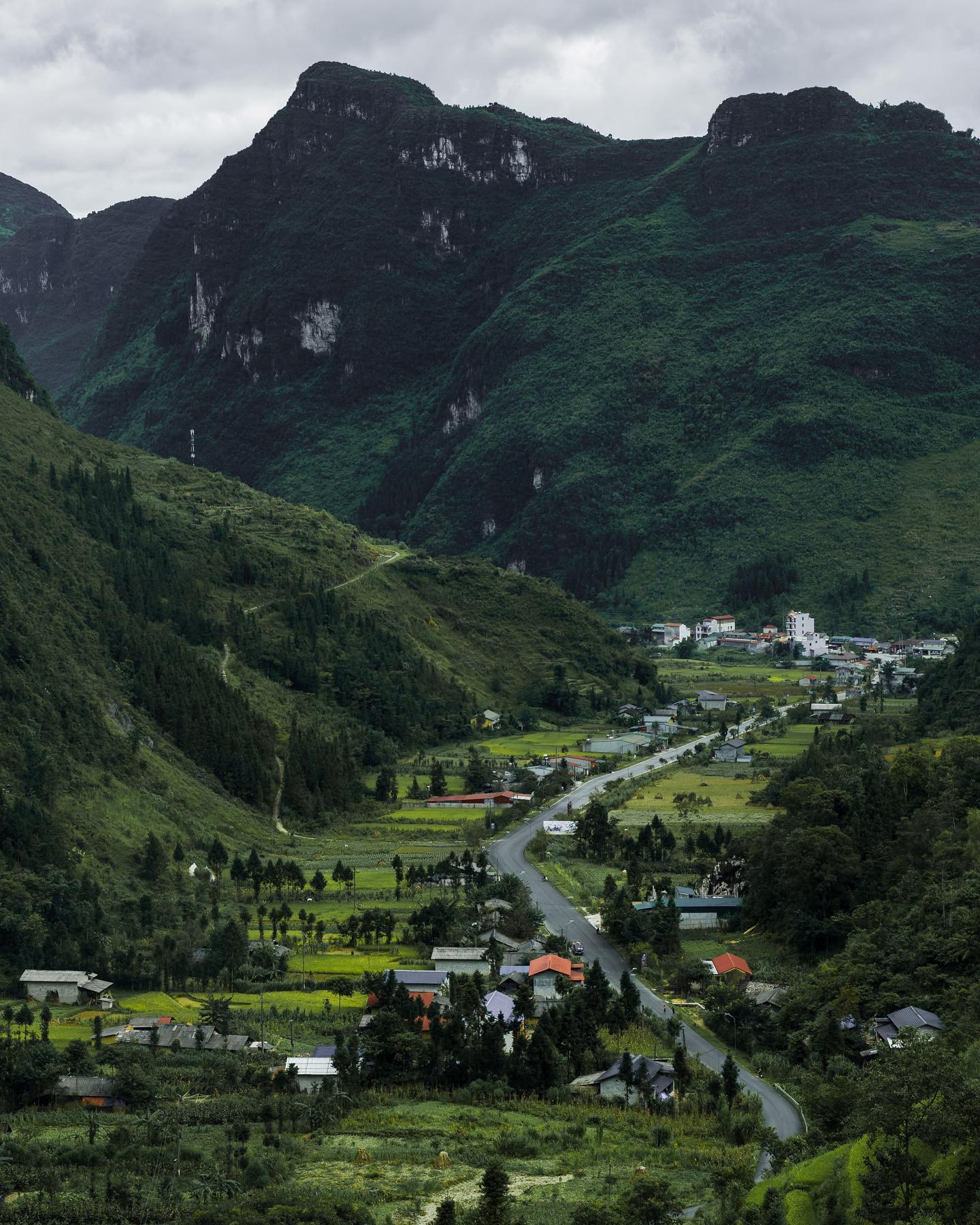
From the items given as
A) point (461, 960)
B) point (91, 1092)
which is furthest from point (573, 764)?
point (91, 1092)

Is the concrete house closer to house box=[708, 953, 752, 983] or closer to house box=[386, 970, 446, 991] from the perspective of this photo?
house box=[386, 970, 446, 991]

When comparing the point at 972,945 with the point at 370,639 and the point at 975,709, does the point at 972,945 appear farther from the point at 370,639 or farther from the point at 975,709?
the point at 370,639

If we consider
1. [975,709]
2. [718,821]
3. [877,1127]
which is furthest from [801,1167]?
[975,709]

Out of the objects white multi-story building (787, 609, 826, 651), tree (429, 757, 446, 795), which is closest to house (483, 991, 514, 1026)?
tree (429, 757, 446, 795)

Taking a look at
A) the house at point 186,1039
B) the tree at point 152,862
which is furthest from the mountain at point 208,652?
the house at point 186,1039

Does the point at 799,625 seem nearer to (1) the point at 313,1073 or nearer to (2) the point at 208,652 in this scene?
(2) the point at 208,652

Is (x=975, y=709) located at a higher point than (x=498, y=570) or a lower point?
lower
